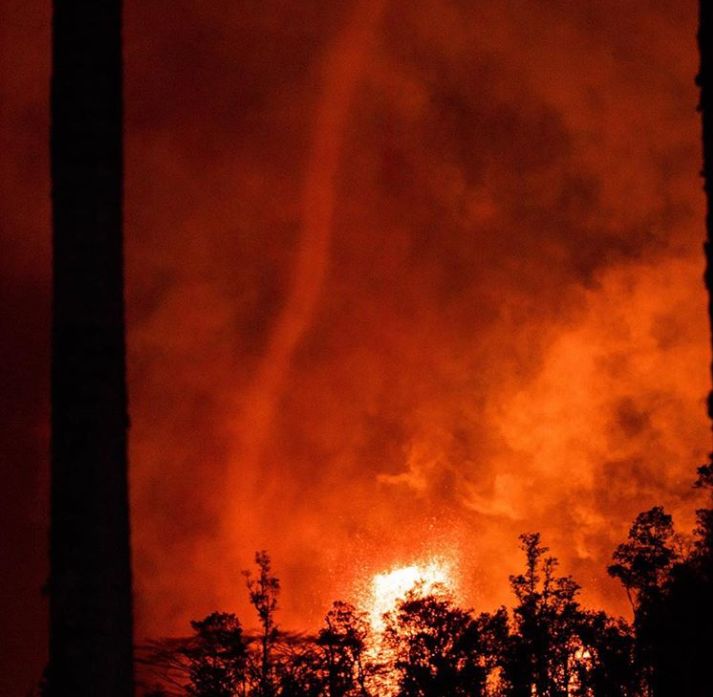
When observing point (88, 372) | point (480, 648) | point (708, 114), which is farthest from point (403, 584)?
point (708, 114)

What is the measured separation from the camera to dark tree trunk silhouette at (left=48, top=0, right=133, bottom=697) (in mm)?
5043

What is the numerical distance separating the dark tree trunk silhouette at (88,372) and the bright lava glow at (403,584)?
15642 millimetres

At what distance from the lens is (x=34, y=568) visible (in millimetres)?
19469

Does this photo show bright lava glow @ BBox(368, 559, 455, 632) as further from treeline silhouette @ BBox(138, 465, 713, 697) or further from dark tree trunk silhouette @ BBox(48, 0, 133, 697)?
dark tree trunk silhouette @ BBox(48, 0, 133, 697)

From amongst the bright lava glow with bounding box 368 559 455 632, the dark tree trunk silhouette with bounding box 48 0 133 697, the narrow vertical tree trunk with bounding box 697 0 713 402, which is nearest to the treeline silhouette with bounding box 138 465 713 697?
the bright lava glow with bounding box 368 559 455 632

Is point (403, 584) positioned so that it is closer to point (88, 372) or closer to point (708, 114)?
point (88, 372)

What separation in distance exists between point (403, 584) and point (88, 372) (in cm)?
1702

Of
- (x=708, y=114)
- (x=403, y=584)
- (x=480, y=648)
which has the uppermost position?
(x=403, y=584)

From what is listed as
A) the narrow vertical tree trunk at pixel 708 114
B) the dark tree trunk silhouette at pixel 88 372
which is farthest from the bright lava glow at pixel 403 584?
the narrow vertical tree trunk at pixel 708 114

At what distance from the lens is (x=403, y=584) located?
2138 centimetres

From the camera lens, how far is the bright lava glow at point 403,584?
2067cm

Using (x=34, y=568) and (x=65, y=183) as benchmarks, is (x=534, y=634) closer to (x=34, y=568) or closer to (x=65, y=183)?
(x=34, y=568)

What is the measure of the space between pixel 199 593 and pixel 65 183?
55.2ft

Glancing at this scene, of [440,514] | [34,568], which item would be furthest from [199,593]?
[440,514]
